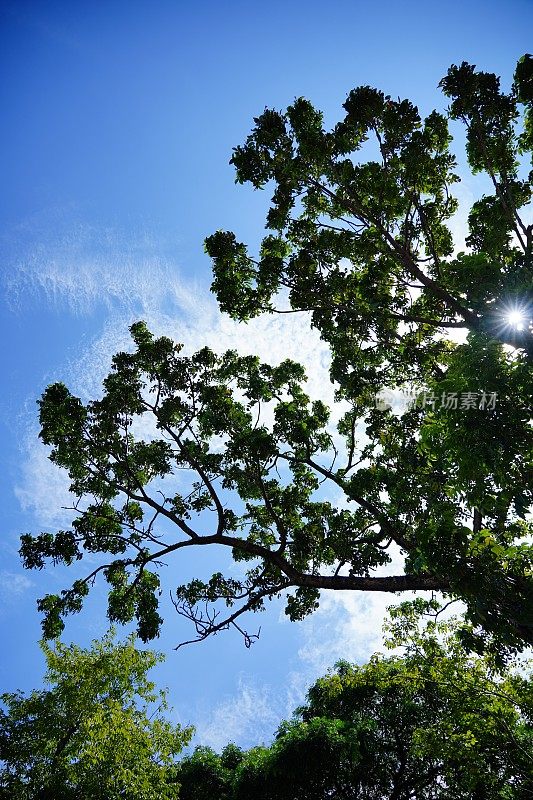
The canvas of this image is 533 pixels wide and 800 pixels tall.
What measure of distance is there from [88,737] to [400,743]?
1024 cm

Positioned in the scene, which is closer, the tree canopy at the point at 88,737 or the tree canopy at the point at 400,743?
the tree canopy at the point at 400,743

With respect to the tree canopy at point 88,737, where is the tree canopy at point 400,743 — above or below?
below

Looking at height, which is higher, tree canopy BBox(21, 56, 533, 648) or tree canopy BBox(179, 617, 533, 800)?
tree canopy BBox(21, 56, 533, 648)

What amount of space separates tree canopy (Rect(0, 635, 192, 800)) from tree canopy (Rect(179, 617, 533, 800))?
2.72 m

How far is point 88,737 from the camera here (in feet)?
40.7

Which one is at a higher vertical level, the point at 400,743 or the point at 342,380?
the point at 342,380

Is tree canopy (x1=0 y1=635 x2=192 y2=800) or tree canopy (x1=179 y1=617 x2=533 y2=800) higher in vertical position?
tree canopy (x1=0 y1=635 x2=192 y2=800)

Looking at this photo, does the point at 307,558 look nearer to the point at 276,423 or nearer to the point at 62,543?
the point at 276,423

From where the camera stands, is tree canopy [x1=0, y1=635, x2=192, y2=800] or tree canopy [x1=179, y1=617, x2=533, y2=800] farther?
tree canopy [x1=0, y1=635, x2=192, y2=800]

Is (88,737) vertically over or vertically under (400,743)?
over

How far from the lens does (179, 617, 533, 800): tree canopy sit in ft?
27.6

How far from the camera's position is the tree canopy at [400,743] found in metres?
8.41

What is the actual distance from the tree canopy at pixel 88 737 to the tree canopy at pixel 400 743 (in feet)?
8.93

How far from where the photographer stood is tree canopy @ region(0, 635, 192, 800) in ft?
38.2
